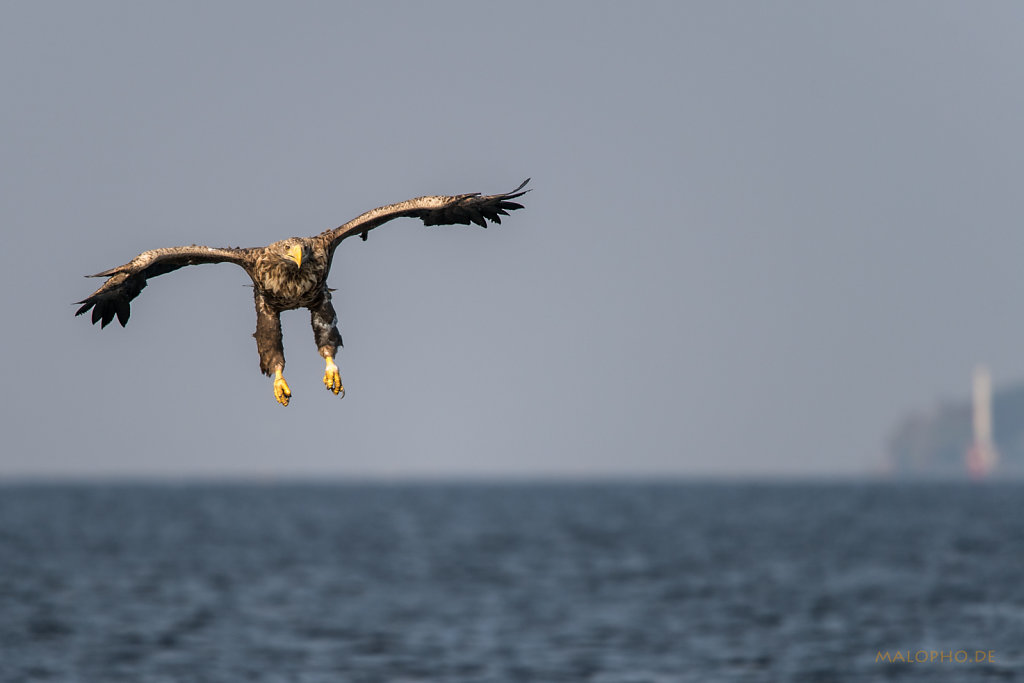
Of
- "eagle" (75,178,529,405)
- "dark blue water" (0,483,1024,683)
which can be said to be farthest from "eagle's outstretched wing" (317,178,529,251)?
"dark blue water" (0,483,1024,683)

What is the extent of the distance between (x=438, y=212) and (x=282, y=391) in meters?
2.64

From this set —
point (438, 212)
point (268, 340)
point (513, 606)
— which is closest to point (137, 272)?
point (268, 340)

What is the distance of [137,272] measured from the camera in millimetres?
12883

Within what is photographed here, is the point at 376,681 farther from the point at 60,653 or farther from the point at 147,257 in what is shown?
the point at 147,257

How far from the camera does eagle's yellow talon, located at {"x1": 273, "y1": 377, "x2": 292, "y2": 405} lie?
12.2 m

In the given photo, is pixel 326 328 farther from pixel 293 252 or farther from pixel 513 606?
pixel 513 606

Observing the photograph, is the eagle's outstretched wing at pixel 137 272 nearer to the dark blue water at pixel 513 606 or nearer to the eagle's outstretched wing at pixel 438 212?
the eagle's outstretched wing at pixel 438 212

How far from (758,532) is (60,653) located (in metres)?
94.5

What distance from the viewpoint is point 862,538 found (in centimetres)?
12450

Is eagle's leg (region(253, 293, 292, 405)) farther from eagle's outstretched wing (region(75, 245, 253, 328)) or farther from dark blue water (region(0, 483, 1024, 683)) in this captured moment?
dark blue water (region(0, 483, 1024, 683))

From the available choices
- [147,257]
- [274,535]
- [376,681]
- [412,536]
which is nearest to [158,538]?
[274,535]

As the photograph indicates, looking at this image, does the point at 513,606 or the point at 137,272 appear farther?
the point at 513,606

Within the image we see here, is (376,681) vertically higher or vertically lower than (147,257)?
lower

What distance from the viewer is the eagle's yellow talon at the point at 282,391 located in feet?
39.9
